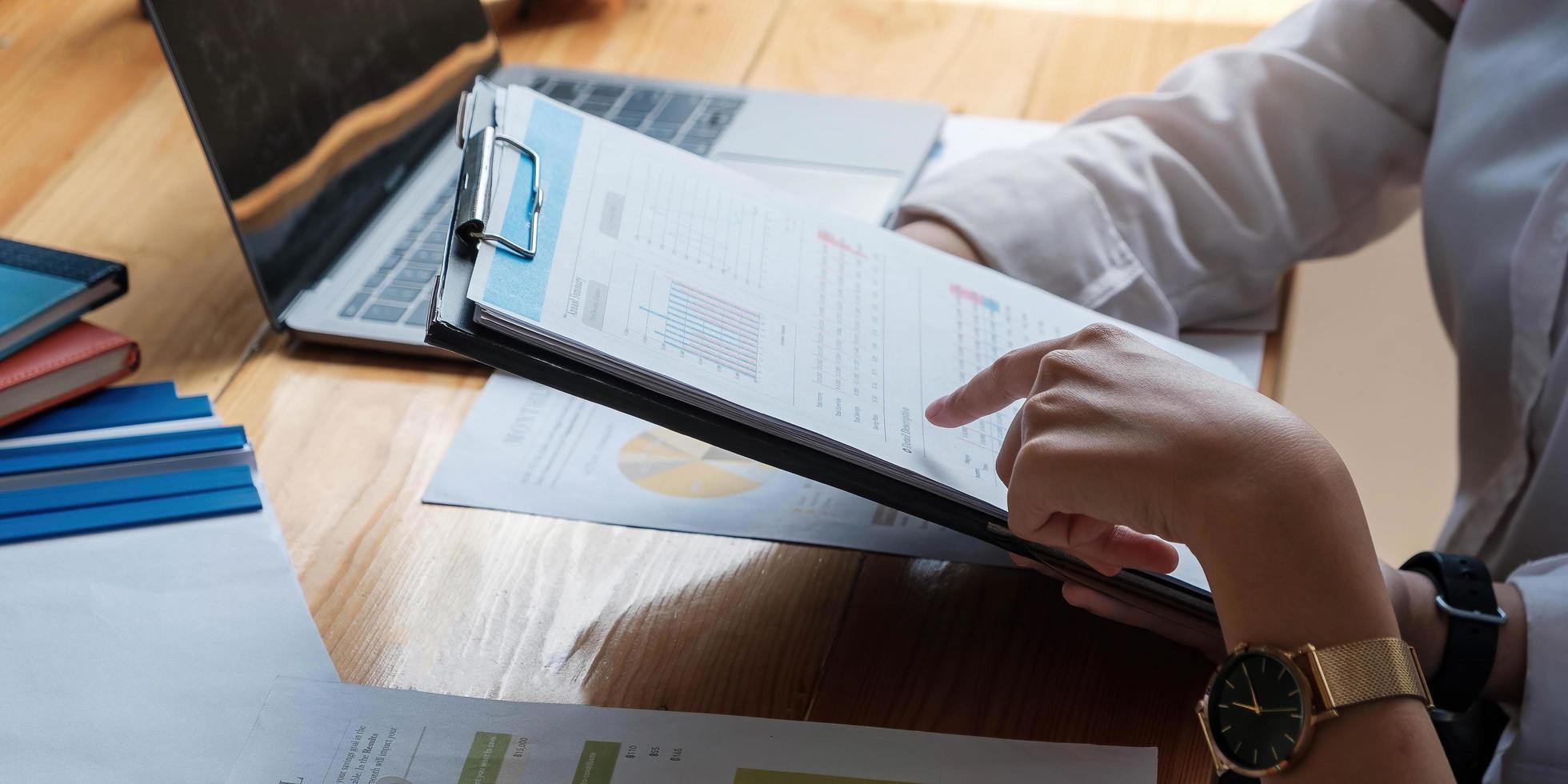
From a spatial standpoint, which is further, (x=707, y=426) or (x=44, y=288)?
(x=44, y=288)

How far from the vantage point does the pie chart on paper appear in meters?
0.67

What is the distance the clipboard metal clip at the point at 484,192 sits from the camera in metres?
0.52

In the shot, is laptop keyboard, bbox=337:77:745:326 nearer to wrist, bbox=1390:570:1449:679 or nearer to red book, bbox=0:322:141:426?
red book, bbox=0:322:141:426

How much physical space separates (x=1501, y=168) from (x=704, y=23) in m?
0.68

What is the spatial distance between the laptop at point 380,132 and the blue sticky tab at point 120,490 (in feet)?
0.42

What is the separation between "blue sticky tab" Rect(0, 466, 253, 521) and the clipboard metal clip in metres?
0.24

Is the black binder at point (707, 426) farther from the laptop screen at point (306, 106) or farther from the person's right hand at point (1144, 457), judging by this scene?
the laptop screen at point (306, 106)

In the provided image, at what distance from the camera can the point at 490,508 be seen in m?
0.67

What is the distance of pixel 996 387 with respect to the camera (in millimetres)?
564

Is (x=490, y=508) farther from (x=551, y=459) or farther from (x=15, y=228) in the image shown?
→ (x=15, y=228)

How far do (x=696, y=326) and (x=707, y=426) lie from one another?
0.17 ft

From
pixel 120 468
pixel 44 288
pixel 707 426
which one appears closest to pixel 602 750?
pixel 707 426

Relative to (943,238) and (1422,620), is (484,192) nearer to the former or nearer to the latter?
(943,238)

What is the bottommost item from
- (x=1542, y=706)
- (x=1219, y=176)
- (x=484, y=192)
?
(x=1542, y=706)
